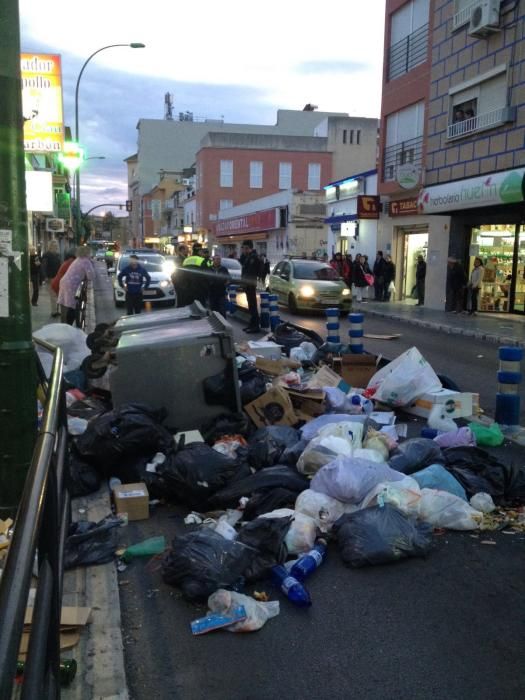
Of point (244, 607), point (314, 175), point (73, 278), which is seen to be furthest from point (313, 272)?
point (314, 175)

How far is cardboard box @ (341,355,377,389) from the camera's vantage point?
8.34 meters

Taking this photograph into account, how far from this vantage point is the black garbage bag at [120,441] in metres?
5.05

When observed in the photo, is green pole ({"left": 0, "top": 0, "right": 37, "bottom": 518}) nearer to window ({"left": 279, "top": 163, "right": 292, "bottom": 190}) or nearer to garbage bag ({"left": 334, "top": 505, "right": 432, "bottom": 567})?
garbage bag ({"left": 334, "top": 505, "right": 432, "bottom": 567})

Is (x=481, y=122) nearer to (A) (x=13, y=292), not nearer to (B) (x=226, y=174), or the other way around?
(A) (x=13, y=292)

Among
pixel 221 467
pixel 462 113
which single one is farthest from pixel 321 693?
pixel 462 113

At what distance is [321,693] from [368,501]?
5.57 ft

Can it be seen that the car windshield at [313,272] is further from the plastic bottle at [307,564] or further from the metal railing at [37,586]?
the metal railing at [37,586]

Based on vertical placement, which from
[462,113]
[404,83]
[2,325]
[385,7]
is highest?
[385,7]

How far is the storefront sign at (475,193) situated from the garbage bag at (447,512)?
530 inches

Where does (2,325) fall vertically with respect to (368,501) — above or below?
above

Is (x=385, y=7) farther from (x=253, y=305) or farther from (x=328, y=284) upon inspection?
(x=253, y=305)

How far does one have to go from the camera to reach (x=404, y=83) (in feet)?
78.5

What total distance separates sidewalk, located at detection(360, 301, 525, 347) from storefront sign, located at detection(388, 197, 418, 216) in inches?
140

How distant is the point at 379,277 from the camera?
977 inches
